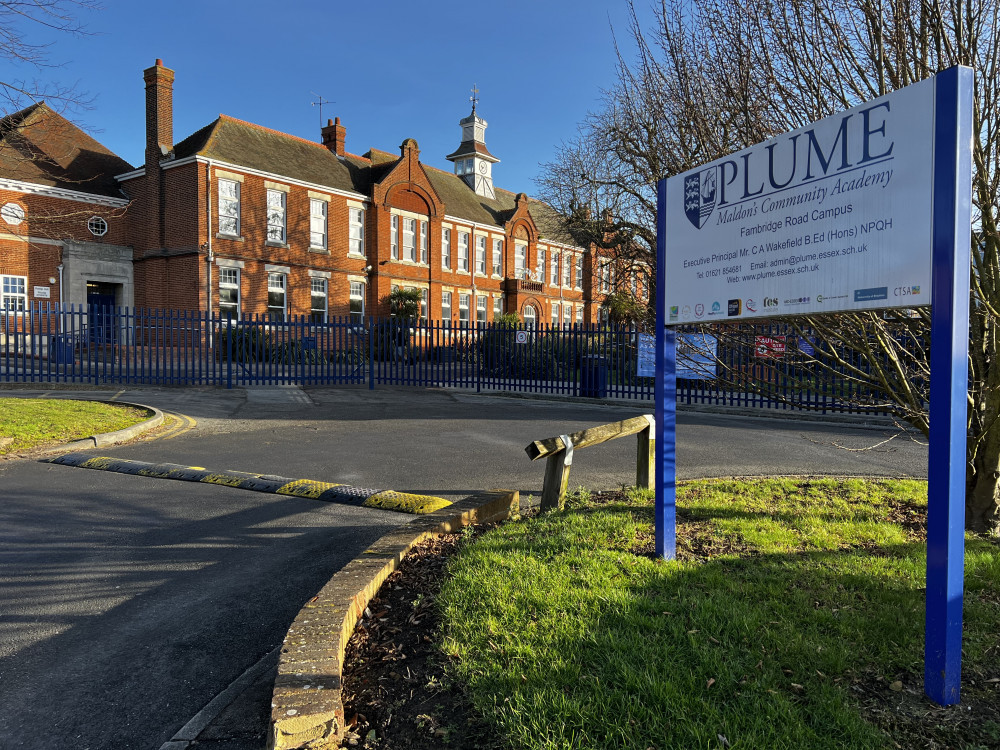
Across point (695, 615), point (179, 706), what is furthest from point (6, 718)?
point (695, 615)

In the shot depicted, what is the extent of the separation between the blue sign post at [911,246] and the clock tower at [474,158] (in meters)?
44.7

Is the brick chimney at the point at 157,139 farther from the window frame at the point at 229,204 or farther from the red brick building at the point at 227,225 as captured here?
the window frame at the point at 229,204

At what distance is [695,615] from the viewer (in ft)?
10.5

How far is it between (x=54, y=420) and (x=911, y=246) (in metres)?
11.0

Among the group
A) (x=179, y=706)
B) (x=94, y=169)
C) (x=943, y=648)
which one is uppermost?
(x=94, y=169)

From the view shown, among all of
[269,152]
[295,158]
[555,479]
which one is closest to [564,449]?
[555,479]

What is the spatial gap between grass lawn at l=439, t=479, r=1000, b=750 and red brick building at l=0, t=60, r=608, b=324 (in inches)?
735

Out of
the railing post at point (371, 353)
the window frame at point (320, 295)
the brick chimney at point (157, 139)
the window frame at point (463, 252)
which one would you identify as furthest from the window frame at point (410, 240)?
the railing post at point (371, 353)

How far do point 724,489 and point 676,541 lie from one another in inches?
72.6

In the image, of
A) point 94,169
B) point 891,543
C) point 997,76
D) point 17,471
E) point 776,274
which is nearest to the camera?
point 776,274

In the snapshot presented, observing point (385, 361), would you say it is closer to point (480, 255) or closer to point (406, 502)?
point (406, 502)

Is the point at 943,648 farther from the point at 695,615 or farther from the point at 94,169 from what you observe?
the point at 94,169

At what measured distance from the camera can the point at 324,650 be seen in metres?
2.78

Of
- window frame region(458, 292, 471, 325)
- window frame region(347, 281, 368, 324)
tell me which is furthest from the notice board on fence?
window frame region(458, 292, 471, 325)
